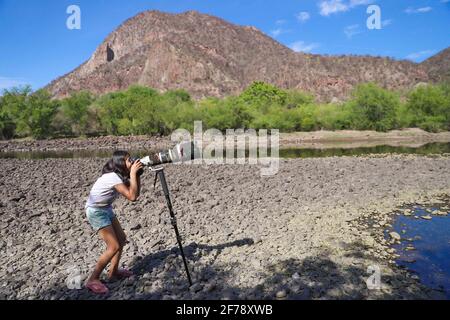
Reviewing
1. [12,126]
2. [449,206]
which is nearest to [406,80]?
[12,126]

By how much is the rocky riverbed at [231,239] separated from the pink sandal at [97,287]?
0.11m

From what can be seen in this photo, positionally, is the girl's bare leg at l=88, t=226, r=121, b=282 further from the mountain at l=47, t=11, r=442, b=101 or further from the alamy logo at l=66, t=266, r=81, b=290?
the mountain at l=47, t=11, r=442, b=101

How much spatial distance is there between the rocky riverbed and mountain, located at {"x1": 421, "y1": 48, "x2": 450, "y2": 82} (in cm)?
13849

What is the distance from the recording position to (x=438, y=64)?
140 m

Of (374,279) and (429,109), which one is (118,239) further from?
(429,109)

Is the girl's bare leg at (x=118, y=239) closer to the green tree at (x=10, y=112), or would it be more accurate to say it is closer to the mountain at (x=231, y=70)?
the green tree at (x=10, y=112)

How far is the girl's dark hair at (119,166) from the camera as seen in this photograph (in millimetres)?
4729

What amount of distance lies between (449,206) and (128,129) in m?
55.7

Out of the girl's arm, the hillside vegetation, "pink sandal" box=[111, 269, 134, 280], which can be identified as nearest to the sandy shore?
the hillside vegetation

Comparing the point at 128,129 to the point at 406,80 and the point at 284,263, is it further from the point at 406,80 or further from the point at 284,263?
the point at 406,80

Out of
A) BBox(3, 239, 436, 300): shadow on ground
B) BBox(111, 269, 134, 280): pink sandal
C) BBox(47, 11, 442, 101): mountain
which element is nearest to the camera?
BBox(3, 239, 436, 300): shadow on ground

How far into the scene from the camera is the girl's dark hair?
473cm

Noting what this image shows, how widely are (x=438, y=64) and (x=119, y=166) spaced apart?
545 ft

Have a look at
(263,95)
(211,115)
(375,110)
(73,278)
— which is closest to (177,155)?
(73,278)
